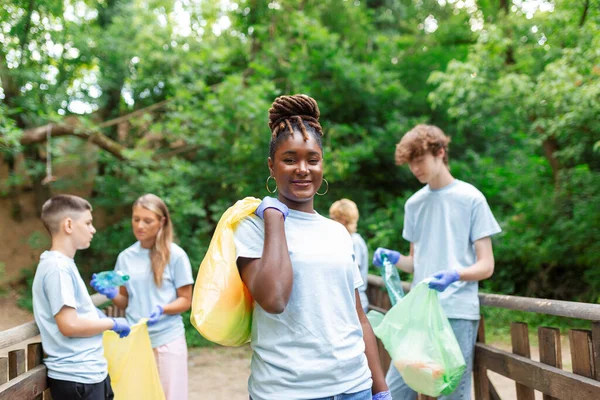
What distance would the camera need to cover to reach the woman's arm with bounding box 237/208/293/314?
5.03 feet

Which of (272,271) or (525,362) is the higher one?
(272,271)

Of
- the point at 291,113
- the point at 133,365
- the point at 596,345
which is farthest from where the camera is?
the point at 133,365

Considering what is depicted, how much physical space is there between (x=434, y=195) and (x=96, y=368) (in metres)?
1.83

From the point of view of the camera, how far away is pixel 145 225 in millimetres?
3312

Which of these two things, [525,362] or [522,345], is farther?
[522,345]

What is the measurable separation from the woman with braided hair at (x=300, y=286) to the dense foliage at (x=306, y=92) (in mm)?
5734

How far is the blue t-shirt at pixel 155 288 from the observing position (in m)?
3.27

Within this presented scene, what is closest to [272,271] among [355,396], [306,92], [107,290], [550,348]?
[355,396]

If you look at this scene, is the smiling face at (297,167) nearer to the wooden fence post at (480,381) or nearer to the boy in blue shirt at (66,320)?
the boy in blue shirt at (66,320)

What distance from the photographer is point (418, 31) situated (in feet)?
40.3

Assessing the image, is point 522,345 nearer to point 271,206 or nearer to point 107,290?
point 271,206

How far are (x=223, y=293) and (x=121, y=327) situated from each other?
4.41 feet

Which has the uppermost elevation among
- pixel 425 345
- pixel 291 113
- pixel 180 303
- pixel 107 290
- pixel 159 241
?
pixel 291 113

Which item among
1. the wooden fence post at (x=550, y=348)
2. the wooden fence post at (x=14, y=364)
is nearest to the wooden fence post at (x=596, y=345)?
the wooden fence post at (x=550, y=348)
